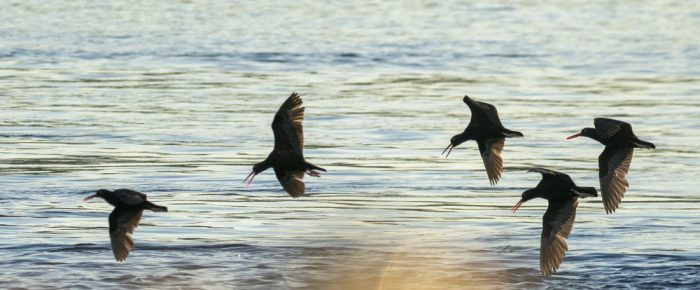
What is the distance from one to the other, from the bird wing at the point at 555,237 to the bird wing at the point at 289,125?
98.8 inches

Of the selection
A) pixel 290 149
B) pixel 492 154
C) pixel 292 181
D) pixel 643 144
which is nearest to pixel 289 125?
pixel 290 149

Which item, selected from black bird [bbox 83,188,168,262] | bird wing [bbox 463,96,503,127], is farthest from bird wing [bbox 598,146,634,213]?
black bird [bbox 83,188,168,262]

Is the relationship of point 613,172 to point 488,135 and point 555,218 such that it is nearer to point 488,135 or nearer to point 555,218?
point 555,218

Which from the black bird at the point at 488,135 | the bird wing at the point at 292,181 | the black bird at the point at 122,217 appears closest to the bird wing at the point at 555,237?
the black bird at the point at 488,135

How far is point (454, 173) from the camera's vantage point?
22.8 meters

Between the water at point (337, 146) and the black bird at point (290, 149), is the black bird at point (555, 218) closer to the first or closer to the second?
the water at point (337, 146)

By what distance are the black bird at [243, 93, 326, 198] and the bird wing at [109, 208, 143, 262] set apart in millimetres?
1214

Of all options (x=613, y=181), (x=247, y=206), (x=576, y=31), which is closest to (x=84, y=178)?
(x=247, y=206)

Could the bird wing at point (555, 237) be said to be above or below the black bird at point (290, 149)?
below

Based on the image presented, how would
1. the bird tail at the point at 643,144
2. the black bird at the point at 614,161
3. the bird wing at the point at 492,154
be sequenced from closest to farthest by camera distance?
the bird tail at the point at 643,144
the black bird at the point at 614,161
the bird wing at the point at 492,154

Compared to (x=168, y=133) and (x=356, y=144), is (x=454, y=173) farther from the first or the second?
(x=168, y=133)

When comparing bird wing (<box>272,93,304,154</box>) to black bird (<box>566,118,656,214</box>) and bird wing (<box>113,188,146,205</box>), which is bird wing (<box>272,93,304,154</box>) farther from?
black bird (<box>566,118,656,214</box>)

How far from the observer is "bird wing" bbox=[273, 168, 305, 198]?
1600 centimetres

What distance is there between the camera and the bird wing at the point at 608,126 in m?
15.5
